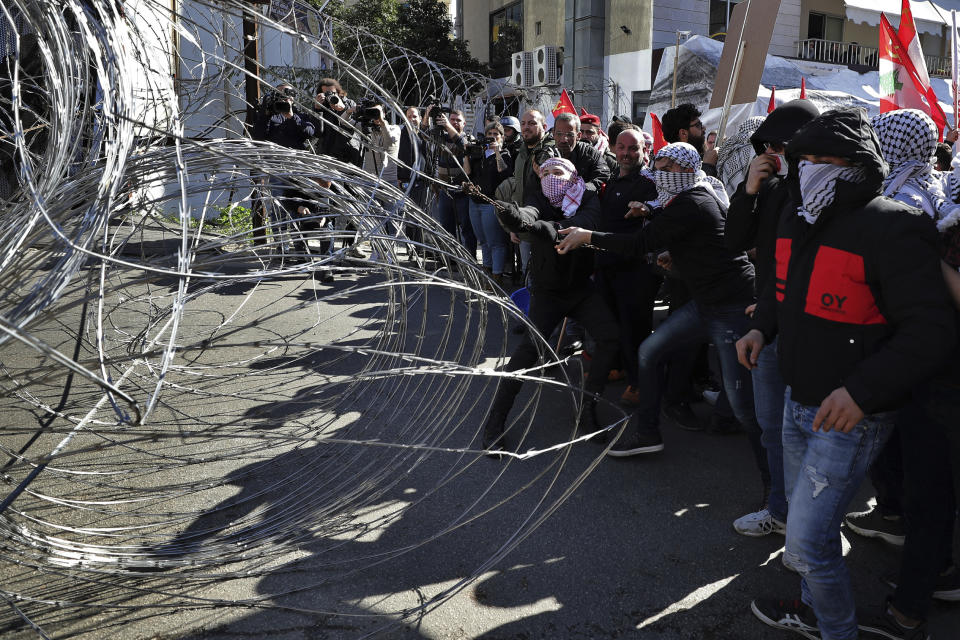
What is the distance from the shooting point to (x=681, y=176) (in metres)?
3.70

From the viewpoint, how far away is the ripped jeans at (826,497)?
2.12 metres

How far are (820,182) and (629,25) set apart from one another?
70.0 ft

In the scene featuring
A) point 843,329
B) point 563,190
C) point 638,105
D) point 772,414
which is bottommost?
point 772,414

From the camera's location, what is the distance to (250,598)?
2709 millimetres

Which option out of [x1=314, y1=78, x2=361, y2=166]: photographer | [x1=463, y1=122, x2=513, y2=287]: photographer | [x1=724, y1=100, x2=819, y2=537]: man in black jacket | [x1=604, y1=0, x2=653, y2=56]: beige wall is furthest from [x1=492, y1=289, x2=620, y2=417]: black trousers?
[x1=604, y1=0, x2=653, y2=56]: beige wall

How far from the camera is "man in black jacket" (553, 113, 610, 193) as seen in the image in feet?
18.5

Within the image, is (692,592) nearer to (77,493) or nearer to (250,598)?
(250,598)

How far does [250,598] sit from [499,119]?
6.62m

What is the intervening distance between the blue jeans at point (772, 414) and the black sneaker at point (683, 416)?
125 cm

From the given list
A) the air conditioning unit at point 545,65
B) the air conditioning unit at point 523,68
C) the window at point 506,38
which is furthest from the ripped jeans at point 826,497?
the window at point 506,38

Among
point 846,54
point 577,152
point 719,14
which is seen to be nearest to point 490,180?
point 577,152

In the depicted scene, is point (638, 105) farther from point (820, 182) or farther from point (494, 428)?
point (820, 182)

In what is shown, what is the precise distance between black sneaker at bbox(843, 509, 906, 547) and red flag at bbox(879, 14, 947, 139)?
423 centimetres

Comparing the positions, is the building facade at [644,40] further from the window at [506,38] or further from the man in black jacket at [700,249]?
the man in black jacket at [700,249]
